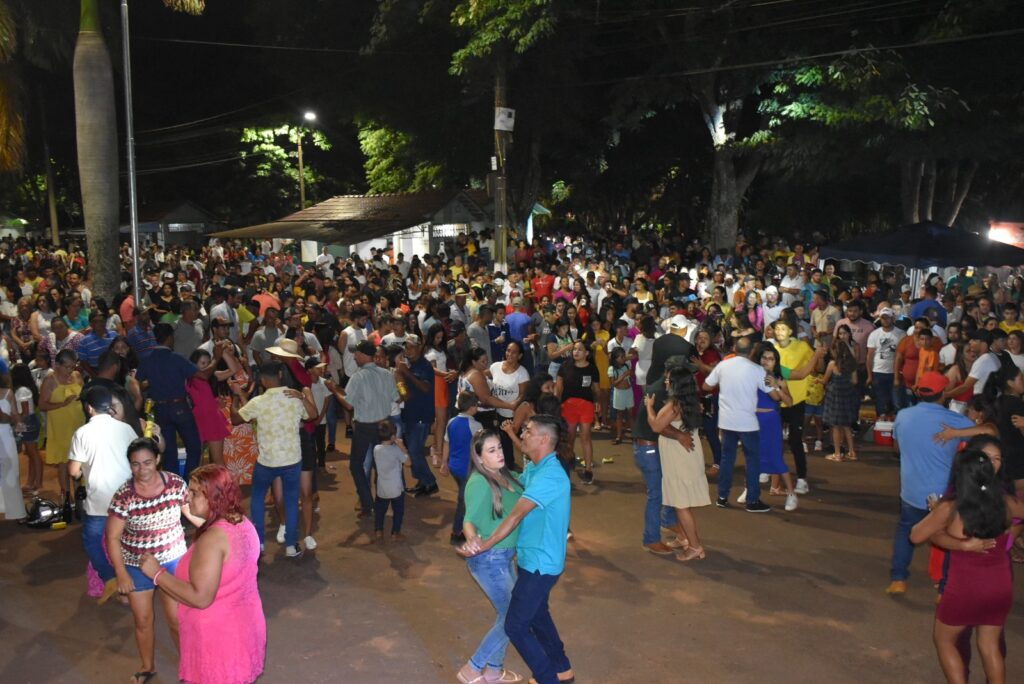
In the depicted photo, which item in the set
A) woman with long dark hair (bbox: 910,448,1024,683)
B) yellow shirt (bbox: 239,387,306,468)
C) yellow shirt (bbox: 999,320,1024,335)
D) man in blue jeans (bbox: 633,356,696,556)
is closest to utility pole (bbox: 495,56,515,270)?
yellow shirt (bbox: 999,320,1024,335)

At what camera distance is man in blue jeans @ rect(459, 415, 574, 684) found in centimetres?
505

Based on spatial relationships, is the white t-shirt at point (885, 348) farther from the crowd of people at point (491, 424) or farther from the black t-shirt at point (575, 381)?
the black t-shirt at point (575, 381)

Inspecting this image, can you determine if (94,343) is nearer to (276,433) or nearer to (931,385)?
(276,433)

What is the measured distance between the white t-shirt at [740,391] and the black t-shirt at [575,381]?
1.35 m

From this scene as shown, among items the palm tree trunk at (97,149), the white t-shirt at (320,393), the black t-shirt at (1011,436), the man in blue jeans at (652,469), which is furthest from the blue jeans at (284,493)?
the palm tree trunk at (97,149)

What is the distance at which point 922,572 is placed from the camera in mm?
7344

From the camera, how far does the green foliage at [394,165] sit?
33406 millimetres

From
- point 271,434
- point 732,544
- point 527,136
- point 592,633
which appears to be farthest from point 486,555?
point 527,136

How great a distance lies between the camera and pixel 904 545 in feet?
22.6

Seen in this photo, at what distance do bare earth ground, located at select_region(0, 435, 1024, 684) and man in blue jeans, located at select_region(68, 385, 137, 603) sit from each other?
0.76m

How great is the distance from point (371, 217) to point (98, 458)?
21.7m

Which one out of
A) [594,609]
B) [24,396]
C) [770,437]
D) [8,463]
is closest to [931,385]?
[770,437]

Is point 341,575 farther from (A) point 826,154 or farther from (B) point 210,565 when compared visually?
(A) point 826,154

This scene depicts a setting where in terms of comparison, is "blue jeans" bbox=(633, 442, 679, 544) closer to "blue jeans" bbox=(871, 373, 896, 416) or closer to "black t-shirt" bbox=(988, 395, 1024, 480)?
"black t-shirt" bbox=(988, 395, 1024, 480)
